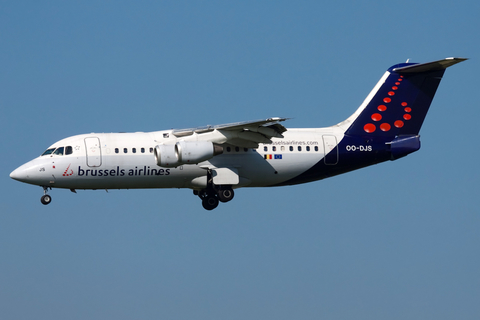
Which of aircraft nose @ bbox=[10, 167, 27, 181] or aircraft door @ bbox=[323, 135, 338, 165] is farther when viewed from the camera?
aircraft door @ bbox=[323, 135, 338, 165]

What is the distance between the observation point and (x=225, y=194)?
28.1 meters

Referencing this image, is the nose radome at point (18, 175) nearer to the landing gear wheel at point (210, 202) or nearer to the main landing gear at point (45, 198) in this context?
the main landing gear at point (45, 198)

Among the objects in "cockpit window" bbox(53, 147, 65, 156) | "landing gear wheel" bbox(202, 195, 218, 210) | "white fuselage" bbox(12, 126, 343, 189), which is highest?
"cockpit window" bbox(53, 147, 65, 156)

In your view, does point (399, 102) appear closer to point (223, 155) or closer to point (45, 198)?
point (223, 155)

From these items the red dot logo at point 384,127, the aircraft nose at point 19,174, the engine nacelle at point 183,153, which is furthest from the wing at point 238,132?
the aircraft nose at point 19,174

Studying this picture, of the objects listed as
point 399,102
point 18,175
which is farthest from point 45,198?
point 399,102

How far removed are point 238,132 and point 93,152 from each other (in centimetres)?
558

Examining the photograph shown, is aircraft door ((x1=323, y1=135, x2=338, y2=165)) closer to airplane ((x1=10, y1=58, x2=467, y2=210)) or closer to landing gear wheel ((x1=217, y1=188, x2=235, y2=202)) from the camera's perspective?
airplane ((x1=10, y1=58, x2=467, y2=210))

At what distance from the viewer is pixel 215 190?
28.3m

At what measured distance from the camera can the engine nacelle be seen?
26156 millimetres

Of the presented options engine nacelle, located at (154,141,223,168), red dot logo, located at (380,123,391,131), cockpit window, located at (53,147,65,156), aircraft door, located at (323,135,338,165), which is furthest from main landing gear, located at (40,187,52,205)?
red dot logo, located at (380,123,391,131)

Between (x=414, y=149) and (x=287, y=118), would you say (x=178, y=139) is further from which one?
(x=414, y=149)

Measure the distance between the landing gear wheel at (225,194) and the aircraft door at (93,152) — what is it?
15.4ft

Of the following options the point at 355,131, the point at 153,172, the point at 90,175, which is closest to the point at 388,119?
the point at 355,131
